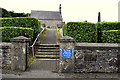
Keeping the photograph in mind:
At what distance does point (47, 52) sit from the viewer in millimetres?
8445

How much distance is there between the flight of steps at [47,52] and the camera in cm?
796

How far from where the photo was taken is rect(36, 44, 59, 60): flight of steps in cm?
796

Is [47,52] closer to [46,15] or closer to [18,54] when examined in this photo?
[18,54]

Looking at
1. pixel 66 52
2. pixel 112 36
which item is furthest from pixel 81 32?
pixel 66 52

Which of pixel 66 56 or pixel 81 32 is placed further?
pixel 81 32

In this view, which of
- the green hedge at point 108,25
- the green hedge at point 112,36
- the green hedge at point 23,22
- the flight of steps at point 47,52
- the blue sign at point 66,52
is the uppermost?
the green hedge at point 23,22

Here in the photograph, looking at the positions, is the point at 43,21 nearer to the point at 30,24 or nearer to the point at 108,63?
the point at 30,24

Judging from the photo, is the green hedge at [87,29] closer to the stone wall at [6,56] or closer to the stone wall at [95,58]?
the stone wall at [95,58]

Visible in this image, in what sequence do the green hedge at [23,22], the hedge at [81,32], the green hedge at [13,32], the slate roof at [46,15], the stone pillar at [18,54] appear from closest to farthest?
the stone pillar at [18,54] → the green hedge at [13,32] → the hedge at [81,32] → the green hedge at [23,22] → the slate roof at [46,15]

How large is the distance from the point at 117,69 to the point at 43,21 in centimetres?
4070

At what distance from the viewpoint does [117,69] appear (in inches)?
219

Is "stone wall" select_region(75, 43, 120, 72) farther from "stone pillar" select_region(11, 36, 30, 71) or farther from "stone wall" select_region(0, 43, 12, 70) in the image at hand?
"stone wall" select_region(0, 43, 12, 70)

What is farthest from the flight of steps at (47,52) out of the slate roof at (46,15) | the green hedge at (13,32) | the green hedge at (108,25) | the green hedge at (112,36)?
the slate roof at (46,15)

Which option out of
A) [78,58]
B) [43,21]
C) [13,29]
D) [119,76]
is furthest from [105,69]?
[43,21]
